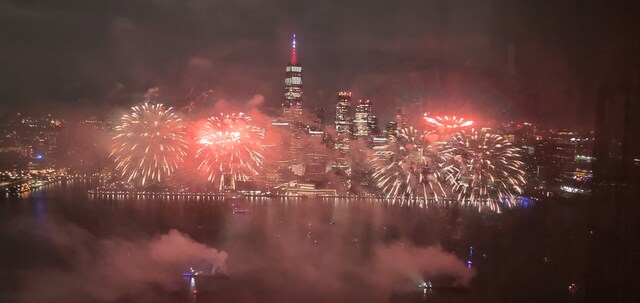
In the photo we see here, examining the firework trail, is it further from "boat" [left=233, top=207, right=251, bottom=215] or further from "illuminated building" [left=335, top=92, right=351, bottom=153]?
"boat" [left=233, top=207, right=251, bottom=215]

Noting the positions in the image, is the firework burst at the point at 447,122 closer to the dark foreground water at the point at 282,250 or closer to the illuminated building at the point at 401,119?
the illuminated building at the point at 401,119

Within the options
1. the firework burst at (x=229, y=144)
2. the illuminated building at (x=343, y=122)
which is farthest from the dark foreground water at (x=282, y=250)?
the illuminated building at (x=343, y=122)

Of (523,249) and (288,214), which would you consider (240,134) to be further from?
(523,249)

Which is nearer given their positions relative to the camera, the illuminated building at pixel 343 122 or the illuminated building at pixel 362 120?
the illuminated building at pixel 343 122

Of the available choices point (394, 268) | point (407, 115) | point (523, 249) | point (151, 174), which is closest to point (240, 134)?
point (151, 174)

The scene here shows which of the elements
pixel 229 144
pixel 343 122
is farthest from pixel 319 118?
pixel 229 144

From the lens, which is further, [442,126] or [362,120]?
[362,120]

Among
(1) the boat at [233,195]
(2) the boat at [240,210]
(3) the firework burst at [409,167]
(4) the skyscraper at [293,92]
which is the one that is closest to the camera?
(4) the skyscraper at [293,92]

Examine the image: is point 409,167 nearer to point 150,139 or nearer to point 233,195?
point 233,195
